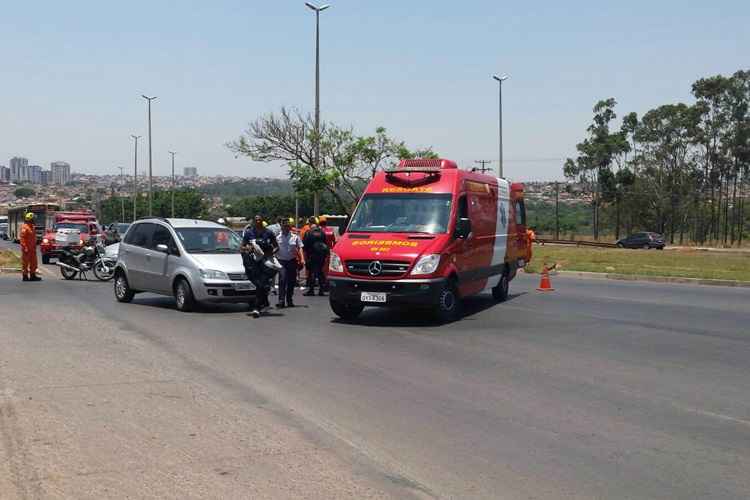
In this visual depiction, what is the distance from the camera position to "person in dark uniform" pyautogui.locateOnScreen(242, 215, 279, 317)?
14469 mm

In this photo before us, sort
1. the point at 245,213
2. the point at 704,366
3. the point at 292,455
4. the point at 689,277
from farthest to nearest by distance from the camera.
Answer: the point at 245,213 < the point at 689,277 < the point at 704,366 < the point at 292,455

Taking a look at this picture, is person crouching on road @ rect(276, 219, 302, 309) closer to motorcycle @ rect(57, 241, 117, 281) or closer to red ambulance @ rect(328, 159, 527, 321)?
red ambulance @ rect(328, 159, 527, 321)

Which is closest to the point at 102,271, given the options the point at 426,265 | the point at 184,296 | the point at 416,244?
the point at 184,296

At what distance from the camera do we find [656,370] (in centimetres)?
967

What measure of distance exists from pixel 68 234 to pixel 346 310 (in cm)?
1401

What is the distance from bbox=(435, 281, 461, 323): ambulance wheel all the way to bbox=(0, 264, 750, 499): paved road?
1.37 feet

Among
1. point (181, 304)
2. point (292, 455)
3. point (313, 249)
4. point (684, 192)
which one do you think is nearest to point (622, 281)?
point (313, 249)

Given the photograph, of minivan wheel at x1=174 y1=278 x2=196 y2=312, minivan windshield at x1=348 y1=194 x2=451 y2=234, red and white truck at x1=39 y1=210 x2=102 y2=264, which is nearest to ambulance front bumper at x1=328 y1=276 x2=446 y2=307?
minivan windshield at x1=348 y1=194 x2=451 y2=234

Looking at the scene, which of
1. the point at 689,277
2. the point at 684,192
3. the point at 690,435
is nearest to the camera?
the point at 690,435

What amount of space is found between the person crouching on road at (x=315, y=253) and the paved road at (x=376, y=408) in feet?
13.7

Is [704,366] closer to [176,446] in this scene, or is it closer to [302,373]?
[302,373]

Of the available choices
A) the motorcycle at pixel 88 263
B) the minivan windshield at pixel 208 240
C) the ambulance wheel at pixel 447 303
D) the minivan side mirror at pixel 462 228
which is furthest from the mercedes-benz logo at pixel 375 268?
the motorcycle at pixel 88 263

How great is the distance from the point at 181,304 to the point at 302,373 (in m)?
6.58

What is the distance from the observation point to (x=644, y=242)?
6200 centimetres
